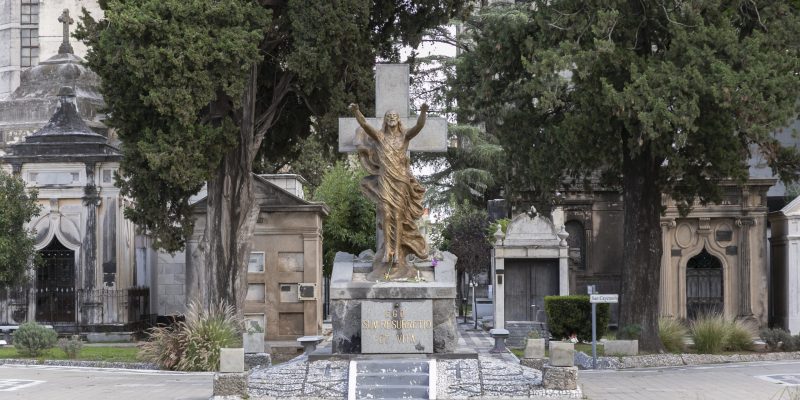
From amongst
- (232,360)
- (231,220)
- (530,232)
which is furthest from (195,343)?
(530,232)

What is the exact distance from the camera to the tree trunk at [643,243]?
80.3ft

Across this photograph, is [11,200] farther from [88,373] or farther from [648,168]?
[648,168]

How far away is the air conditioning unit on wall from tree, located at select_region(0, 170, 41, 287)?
22.5 feet

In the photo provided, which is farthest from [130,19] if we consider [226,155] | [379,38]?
[379,38]

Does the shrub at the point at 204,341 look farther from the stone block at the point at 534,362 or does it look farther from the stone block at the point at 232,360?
the stone block at the point at 232,360

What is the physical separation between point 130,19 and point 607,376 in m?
11.0

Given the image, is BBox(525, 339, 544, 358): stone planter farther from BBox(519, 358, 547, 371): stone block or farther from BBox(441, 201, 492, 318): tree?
BBox(441, 201, 492, 318): tree

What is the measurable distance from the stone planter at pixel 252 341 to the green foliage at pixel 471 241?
22.6 m

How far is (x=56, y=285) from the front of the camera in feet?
106

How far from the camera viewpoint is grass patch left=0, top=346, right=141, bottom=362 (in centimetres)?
2402

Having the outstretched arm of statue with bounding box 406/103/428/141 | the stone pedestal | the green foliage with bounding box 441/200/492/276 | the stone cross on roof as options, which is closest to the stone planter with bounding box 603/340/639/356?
the stone pedestal

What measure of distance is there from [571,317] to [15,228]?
13.8m

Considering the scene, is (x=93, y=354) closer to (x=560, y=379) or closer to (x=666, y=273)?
(x=560, y=379)

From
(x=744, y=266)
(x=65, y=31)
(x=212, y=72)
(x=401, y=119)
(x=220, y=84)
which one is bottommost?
(x=744, y=266)
